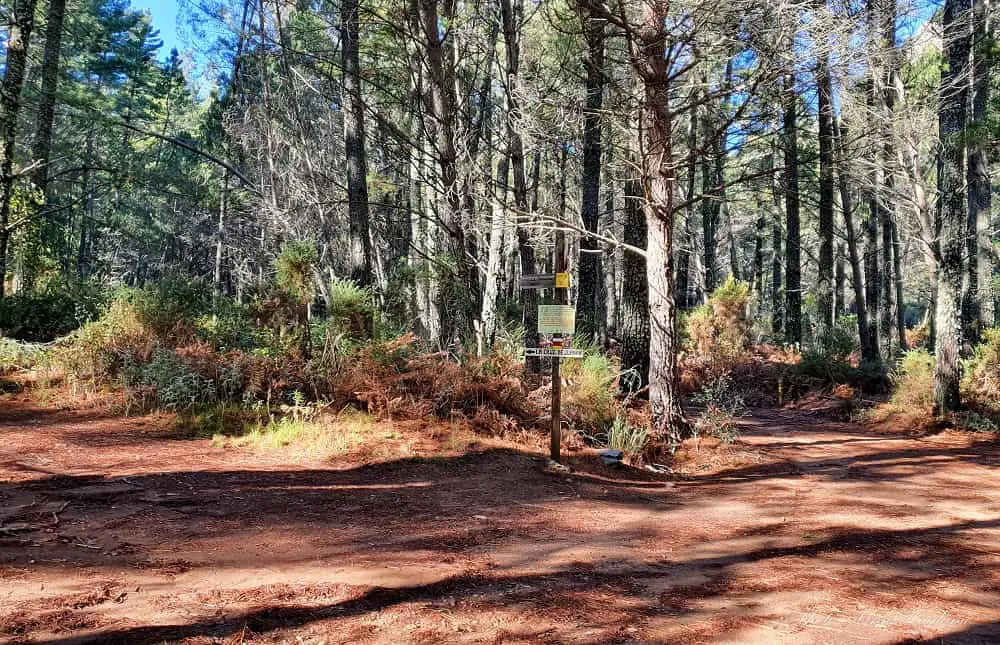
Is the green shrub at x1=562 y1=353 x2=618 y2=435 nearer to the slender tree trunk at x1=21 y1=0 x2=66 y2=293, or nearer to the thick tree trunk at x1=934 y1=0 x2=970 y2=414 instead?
the thick tree trunk at x1=934 y1=0 x2=970 y2=414

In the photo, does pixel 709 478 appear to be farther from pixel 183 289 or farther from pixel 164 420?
pixel 183 289

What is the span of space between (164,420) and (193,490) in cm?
303

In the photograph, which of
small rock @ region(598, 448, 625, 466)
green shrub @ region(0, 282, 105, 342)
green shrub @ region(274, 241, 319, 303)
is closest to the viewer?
small rock @ region(598, 448, 625, 466)

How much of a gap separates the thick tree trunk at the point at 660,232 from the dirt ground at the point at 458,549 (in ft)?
5.31

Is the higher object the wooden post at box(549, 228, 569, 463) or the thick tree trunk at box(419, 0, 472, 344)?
the thick tree trunk at box(419, 0, 472, 344)

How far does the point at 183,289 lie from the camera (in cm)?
1129

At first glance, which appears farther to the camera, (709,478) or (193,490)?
(709,478)

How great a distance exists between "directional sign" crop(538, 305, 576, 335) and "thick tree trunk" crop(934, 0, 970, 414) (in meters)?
Answer: 8.39

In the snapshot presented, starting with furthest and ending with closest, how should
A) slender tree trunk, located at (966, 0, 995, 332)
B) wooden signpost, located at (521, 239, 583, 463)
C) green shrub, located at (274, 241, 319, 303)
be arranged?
slender tree trunk, located at (966, 0, 995, 332)
green shrub, located at (274, 241, 319, 303)
wooden signpost, located at (521, 239, 583, 463)

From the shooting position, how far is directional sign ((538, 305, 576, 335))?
767 cm

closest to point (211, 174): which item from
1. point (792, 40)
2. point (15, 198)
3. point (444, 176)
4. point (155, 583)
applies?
point (15, 198)

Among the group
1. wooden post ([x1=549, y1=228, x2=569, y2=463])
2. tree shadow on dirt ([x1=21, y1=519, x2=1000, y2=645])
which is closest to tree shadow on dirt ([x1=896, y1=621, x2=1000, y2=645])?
tree shadow on dirt ([x1=21, y1=519, x2=1000, y2=645])

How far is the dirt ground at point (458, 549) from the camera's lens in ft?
11.0

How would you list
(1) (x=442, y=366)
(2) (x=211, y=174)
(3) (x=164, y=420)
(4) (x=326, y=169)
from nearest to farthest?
(3) (x=164, y=420) → (1) (x=442, y=366) → (4) (x=326, y=169) → (2) (x=211, y=174)
